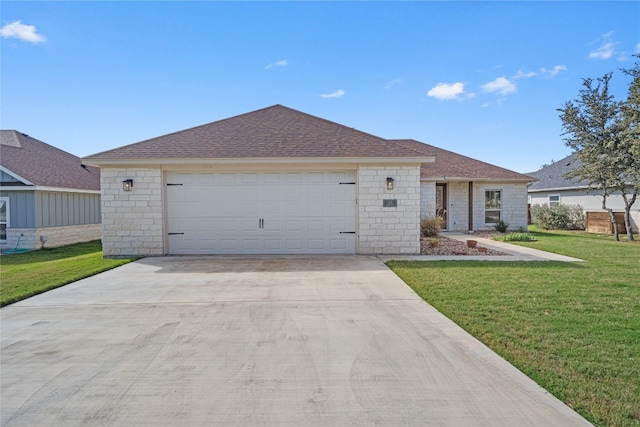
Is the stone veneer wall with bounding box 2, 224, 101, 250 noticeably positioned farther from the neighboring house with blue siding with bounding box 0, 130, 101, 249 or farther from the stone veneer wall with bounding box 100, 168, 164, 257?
the stone veneer wall with bounding box 100, 168, 164, 257

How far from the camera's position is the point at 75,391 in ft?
9.55

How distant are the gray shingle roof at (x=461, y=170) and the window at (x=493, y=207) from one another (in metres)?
0.99

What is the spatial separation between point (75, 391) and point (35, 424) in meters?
0.42

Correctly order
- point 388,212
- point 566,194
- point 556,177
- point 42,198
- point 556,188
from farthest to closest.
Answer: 1. point 556,177
2. point 556,188
3. point 566,194
4. point 42,198
5. point 388,212

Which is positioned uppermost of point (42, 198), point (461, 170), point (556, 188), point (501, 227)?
point (461, 170)

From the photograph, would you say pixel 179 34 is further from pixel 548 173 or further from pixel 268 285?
pixel 548 173

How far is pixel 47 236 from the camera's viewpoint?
525 inches

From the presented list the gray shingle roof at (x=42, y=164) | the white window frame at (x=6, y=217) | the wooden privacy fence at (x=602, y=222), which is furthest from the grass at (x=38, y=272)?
the wooden privacy fence at (x=602, y=222)

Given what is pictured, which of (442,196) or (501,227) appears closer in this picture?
(501,227)

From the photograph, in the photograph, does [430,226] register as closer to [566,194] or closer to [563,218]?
[563,218]

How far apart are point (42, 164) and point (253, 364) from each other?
1669 centimetres

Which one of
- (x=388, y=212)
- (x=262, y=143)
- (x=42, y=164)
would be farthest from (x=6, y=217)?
(x=388, y=212)

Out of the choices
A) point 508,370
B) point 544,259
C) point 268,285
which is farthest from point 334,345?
point 544,259

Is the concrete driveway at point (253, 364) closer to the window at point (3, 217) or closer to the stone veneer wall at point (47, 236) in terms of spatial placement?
the stone veneer wall at point (47, 236)
